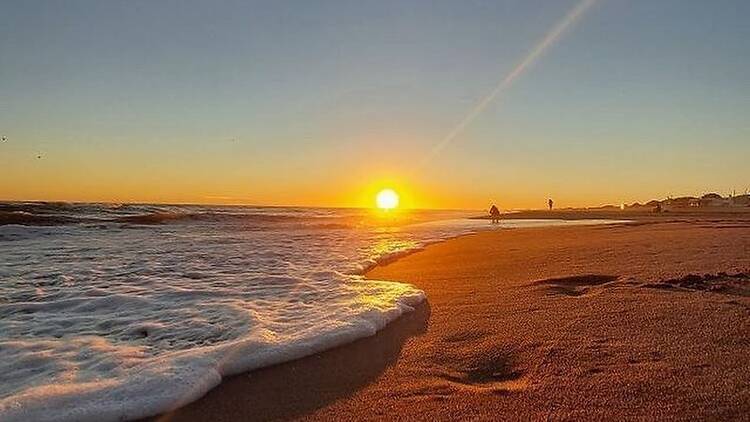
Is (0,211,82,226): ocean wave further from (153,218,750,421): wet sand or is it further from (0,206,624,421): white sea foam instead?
(153,218,750,421): wet sand

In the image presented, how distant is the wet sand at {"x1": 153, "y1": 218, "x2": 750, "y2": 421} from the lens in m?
2.54

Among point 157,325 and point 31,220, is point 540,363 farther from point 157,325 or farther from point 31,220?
point 31,220

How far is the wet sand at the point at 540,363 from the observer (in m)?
2.54

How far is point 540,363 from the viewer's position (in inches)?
124

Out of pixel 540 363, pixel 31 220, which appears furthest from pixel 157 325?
pixel 31 220

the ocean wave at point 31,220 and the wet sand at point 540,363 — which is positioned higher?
the ocean wave at point 31,220

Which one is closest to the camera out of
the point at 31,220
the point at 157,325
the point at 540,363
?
the point at 540,363

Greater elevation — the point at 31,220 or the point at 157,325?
the point at 31,220

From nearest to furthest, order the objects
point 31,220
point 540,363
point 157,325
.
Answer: point 540,363, point 157,325, point 31,220

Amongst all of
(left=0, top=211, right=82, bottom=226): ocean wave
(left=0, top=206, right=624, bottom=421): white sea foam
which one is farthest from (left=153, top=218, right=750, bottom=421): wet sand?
(left=0, top=211, right=82, bottom=226): ocean wave

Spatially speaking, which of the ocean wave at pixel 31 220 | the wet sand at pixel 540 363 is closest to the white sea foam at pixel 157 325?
the wet sand at pixel 540 363

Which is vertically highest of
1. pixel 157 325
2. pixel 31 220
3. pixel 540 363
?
pixel 31 220

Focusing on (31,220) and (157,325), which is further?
(31,220)

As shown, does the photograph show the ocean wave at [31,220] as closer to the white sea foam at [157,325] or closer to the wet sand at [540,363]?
the white sea foam at [157,325]
